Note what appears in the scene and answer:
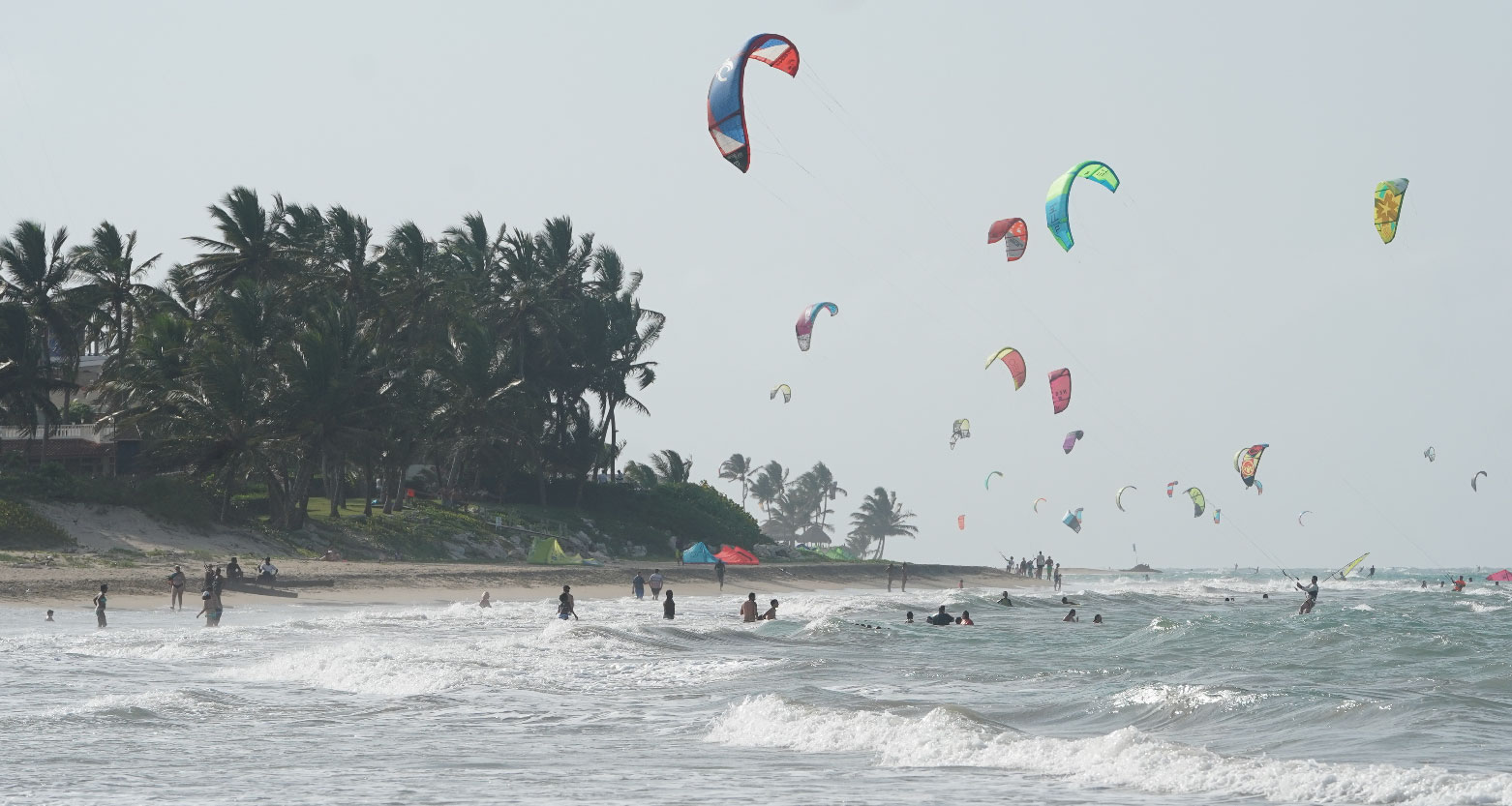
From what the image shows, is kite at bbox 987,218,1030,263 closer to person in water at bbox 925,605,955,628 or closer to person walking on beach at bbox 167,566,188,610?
person in water at bbox 925,605,955,628

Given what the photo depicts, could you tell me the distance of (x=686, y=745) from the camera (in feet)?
42.0

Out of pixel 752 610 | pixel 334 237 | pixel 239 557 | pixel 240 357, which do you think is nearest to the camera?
pixel 752 610

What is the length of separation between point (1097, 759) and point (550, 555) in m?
33.3

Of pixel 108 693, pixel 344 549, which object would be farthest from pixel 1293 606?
pixel 108 693

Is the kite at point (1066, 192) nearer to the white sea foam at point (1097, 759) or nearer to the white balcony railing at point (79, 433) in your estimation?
the white sea foam at point (1097, 759)

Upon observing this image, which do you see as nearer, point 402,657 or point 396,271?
point 402,657

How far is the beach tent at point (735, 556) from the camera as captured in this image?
161 feet

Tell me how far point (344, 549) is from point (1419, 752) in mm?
31284

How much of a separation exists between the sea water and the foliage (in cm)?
698

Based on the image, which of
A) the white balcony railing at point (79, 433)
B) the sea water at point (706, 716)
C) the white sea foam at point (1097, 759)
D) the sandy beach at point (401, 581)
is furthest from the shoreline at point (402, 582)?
the white sea foam at point (1097, 759)

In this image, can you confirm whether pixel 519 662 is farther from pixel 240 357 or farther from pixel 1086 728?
pixel 240 357

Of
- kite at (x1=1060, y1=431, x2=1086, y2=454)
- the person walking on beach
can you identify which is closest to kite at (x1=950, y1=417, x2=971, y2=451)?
kite at (x1=1060, y1=431, x2=1086, y2=454)

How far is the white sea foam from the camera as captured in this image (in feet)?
34.4

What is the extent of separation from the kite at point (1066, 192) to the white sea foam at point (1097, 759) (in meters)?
16.2
